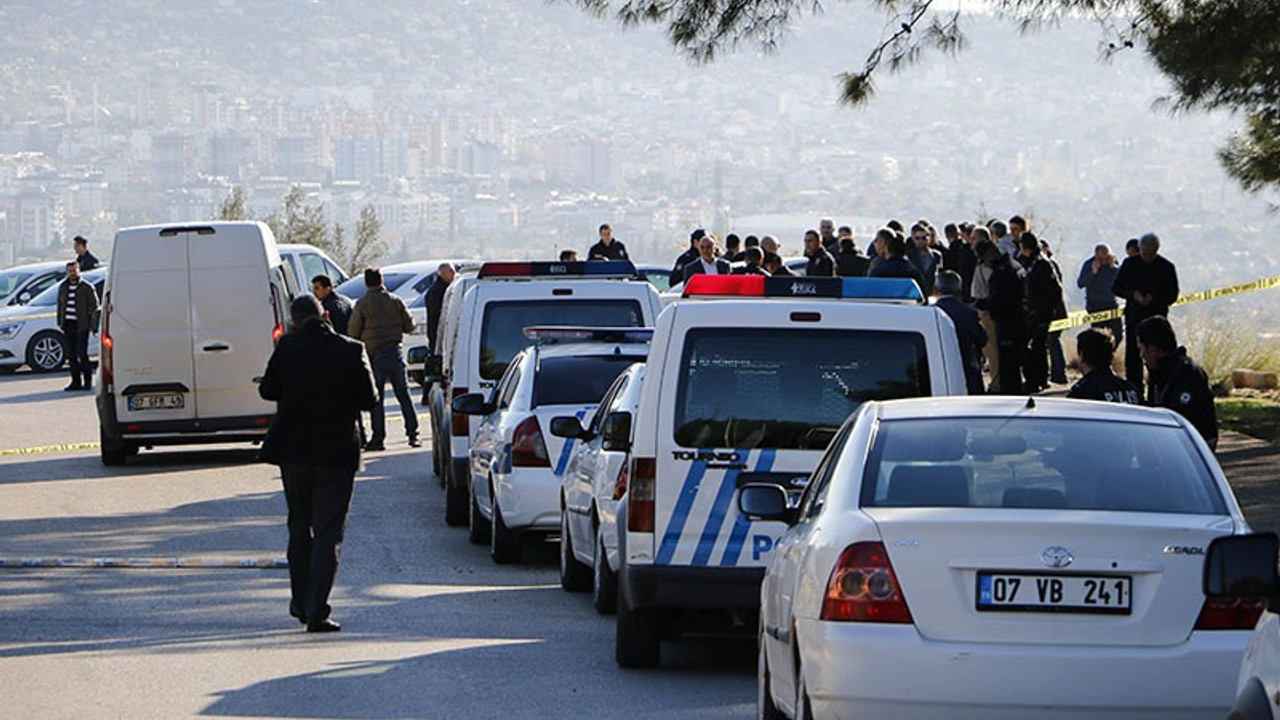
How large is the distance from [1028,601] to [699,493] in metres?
3.47

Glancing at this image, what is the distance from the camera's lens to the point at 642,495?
1053 cm

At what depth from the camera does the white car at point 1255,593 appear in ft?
18.3

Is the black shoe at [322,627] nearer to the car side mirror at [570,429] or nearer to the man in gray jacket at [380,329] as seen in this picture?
the car side mirror at [570,429]

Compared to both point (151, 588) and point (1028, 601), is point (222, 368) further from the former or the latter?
point (1028, 601)

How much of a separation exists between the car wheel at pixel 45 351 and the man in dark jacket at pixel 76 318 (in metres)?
4.28

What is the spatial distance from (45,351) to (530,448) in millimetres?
25881

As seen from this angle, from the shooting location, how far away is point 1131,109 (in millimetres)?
181625

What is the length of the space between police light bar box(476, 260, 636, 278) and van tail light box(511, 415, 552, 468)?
12.4 ft

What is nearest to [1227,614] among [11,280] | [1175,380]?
[1175,380]

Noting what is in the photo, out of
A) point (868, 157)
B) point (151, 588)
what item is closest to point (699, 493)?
point (151, 588)

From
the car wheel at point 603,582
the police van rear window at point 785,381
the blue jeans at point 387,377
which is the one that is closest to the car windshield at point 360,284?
the blue jeans at point 387,377

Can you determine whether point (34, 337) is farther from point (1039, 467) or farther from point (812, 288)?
point (1039, 467)

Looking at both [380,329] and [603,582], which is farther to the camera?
[380,329]

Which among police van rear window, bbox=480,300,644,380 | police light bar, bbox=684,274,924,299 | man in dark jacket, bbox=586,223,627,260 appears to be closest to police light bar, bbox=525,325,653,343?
police van rear window, bbox=480,300,644,380
